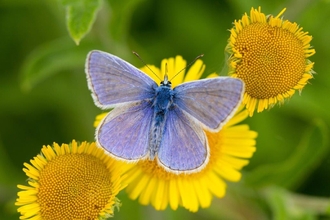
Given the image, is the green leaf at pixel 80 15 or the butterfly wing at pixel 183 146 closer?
the butterfly wing at pixel 183 146

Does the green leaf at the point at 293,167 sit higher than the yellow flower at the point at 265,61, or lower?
lower

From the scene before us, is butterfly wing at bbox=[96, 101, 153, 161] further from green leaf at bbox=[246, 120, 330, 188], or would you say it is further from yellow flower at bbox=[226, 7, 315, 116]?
green leaf at bbox=[246, 120, 330, 188]

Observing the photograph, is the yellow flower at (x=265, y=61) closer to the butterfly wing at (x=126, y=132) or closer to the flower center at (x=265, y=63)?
the flower center at (x=265, y=63)

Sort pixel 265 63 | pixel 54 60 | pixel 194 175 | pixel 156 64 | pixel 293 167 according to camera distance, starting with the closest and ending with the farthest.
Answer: pixel 265 63
pixel 194 175
pixel 293 167
pixel 54 60
pixel 156 64

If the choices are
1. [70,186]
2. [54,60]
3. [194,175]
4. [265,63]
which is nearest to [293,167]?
[194,175]

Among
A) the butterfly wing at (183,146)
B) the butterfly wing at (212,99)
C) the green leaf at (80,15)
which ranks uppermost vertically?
the green leaf at (80,15)

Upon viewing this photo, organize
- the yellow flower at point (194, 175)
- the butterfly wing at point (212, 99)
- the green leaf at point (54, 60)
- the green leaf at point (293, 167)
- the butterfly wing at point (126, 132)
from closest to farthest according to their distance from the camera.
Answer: the butterfly wing at point (212, 99), the butterfly wing at point (126, 132), the yellow flower at point (194, 175), the green leaf at point (293, 167), the green leaf at point (54, 60)

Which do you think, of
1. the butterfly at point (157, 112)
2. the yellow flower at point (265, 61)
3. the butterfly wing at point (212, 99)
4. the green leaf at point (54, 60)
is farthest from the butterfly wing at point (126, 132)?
the green leaf at point (54, 60)

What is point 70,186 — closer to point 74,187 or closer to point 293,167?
point 74,187

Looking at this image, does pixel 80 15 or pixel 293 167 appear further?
pixel 293 167
